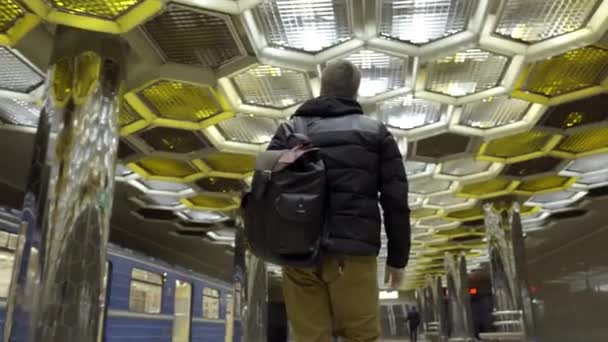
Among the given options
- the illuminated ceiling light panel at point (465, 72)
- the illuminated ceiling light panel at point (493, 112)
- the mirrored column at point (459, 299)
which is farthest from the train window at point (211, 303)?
the illuminated ceiling light panel at point (465, 72)

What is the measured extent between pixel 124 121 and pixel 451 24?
5.33m

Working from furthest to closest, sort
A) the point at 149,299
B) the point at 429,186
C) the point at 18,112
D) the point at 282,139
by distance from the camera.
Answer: the point at 429,186 → the point at 149,299 → the point at 18,112 → the point at 282,139

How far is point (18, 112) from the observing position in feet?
28.1

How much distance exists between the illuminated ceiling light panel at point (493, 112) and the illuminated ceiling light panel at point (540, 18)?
1.74 metres

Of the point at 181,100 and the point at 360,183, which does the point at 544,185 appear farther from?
the point at 360,183

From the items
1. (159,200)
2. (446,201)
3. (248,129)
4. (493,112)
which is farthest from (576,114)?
(159,200)

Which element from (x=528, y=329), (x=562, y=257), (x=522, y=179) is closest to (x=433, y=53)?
(x=522, y=179)

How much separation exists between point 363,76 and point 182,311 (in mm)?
8544

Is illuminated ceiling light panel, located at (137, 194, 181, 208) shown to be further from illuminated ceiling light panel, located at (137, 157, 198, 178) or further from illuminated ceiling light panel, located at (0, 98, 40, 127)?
illuminated ceiling light panel, located at (0, 98, 40, 127)

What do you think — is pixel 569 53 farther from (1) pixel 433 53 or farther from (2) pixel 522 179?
(2) pixel 522 179

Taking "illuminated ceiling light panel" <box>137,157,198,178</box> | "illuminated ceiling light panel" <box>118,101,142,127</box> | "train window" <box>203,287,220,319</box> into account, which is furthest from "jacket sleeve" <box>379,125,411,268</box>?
"train window" <box>203,287,220,319</box>

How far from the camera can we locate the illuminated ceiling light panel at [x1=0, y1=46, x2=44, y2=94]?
6738mm

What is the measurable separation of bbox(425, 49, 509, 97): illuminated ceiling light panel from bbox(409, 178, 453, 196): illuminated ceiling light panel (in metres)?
5.02

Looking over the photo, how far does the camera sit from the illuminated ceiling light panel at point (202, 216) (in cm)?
1547
